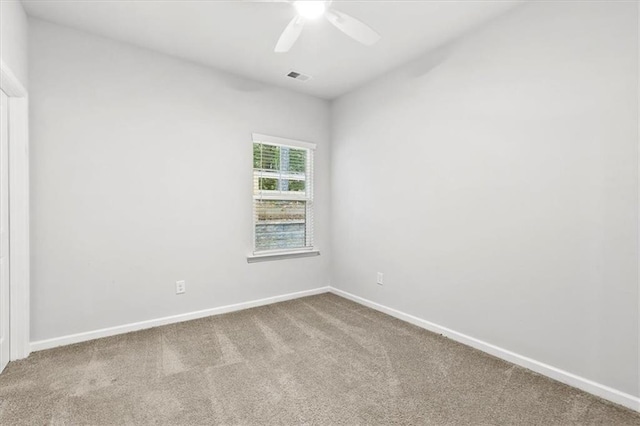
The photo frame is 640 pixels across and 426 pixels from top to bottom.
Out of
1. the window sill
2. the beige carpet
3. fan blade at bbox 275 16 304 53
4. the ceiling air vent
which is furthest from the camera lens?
the window sill

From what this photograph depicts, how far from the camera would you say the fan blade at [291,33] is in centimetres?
196

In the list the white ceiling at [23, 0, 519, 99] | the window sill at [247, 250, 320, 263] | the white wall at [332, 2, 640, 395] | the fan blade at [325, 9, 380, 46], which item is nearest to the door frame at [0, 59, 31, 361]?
the white ceiling at [23, 0, 519, 99]

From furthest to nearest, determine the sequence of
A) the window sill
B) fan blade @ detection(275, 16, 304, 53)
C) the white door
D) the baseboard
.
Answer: the window sill
the white door
fan blade @ detection(275, 16, 304, 53)
the baseboard

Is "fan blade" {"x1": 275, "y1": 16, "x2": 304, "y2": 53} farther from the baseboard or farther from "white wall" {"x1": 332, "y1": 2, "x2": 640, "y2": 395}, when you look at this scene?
the baseboard

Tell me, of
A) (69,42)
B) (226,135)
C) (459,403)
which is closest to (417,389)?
(459,403)

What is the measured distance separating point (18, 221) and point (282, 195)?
7.68 ft

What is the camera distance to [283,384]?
2.00 metres

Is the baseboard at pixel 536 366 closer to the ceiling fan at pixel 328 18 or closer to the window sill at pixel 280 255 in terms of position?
the window sill at pixel 280 255

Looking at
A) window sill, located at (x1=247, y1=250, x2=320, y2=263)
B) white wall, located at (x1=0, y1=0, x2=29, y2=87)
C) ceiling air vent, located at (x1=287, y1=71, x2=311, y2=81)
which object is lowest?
window sill, located at (x1=247, y1=250, x2=320, y2=263)

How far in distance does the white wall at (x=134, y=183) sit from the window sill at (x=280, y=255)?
10 cm

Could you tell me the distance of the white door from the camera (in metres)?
2.11

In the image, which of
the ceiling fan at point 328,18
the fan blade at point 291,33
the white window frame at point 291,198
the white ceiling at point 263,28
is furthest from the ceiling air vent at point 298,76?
the ceiling fan at point 328,18

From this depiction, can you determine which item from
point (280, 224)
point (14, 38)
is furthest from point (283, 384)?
point (14, 38)

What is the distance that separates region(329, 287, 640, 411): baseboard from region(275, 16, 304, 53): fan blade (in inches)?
105
